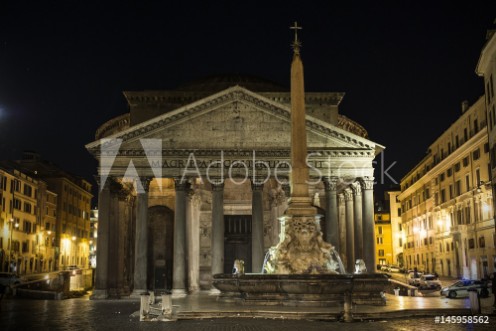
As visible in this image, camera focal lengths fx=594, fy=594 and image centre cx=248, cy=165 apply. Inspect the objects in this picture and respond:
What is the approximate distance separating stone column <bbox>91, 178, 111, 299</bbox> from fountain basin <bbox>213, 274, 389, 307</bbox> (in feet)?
42.0

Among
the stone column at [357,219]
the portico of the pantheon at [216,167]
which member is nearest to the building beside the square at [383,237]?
the portico of the pantheon at [216,167]

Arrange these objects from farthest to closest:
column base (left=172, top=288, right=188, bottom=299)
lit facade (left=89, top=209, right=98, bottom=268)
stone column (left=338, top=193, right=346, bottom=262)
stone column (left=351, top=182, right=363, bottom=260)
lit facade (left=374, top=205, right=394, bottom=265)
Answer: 1. lit facade (left=89, top=209, right=98, bottom=268)
2. lit facade (left=374, top=205, right=394, bottom=265)
3. stone column (left=338, top=193, right=346, bottom=262)
4. stone column (left=351, top=182, right=363, bottom=260)
5. column base (left=172, top=288, right=188, bottom=299)

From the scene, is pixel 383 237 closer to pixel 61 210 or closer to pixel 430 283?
pixel 61 210

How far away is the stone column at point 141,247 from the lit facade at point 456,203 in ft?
58.9

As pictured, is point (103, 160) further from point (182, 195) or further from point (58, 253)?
point (58, 253)

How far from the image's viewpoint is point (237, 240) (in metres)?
40.8

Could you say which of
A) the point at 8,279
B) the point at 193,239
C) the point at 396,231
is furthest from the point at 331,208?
the point at 396,231

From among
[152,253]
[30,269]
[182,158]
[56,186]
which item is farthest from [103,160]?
[56,186]

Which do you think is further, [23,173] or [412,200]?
[412,200]

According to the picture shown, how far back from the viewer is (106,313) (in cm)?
2155

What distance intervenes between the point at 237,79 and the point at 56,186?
3503 centimetres

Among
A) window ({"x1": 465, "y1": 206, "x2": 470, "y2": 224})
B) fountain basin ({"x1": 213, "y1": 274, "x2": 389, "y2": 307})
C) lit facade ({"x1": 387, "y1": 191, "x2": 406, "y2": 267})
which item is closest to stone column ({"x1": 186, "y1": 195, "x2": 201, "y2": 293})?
fountain basin ({"x1": 213, "y1": 274, "x2": 389, "y2": 307})

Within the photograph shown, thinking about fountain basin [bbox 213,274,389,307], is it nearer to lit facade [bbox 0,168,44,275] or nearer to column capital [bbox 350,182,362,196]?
column capital [bbox 350,182,362,196]

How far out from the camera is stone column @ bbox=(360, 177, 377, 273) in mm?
32062
